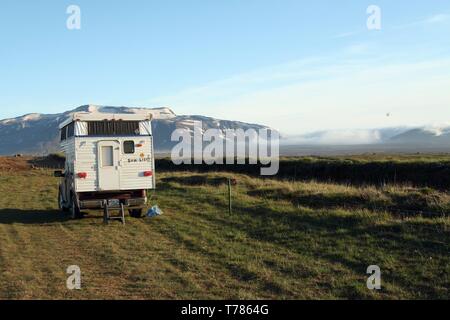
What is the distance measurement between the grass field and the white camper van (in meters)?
0.98

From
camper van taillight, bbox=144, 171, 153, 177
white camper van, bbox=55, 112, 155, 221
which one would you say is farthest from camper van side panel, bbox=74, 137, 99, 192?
camper van taillight, bbox=144, 171, 153, 177

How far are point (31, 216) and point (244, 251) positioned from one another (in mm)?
10754

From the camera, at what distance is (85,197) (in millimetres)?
17422

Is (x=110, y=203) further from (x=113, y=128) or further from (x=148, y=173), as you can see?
(x=113, y=128)

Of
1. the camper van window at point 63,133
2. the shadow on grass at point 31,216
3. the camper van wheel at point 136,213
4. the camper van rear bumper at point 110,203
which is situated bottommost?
the shadow on grass at point 31,216

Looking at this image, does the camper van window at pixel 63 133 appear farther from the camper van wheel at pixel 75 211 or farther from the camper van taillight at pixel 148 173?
the camper van taillight at pixel 148 173

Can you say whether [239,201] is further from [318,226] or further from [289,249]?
[289,249]

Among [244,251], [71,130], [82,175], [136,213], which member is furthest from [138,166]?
[244,251]

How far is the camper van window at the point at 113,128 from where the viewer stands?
57.0 feet

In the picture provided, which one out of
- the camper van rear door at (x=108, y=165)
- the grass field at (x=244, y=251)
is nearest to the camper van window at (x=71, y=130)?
the camper van rear door at (x=108, y=165)

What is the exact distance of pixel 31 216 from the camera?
19.3m
